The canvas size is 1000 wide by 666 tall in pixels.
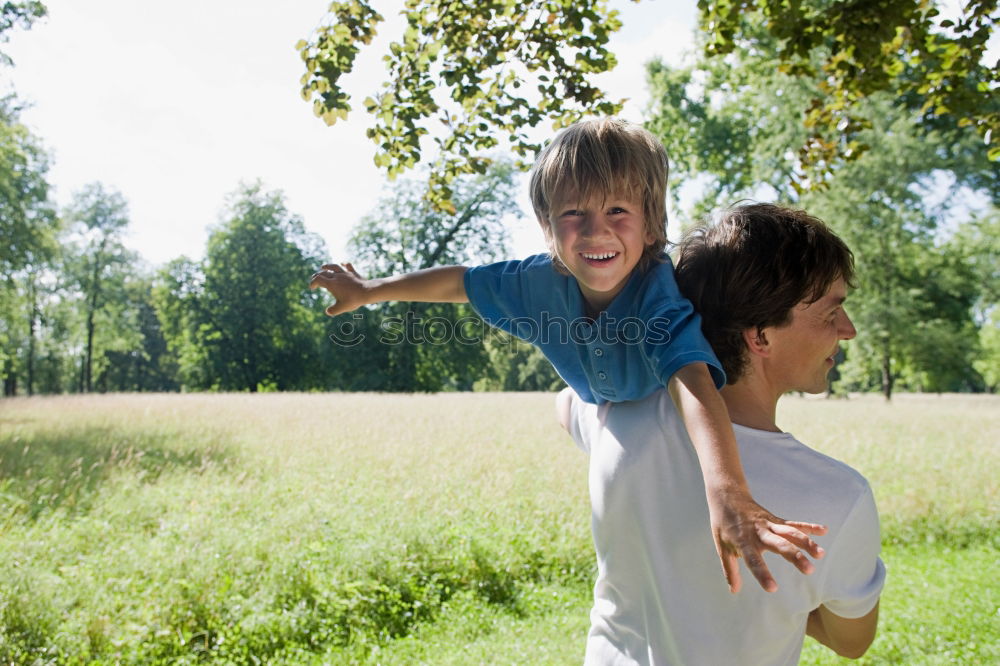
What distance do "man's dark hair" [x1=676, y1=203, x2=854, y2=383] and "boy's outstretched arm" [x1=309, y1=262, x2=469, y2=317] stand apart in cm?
87

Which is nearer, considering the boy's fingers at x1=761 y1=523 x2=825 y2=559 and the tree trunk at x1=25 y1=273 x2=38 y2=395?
the boy's fingers at x1=761 y1=523 x2=825 y2=559

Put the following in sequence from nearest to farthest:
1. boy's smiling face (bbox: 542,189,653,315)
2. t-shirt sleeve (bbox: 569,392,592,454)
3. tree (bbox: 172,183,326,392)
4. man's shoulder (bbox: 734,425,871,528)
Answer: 1. man's shoulder (bbox: 734,425,871,528)
2. t-shirt sleeve (bbox: 569,392,592,454)
3. boy's smiling face (bbox: 542,189,653,315)
4. tree (bbox: 172,183,326,392)

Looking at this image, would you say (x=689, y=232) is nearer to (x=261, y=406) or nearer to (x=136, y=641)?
(x=136, y=641)

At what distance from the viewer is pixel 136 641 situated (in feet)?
13.7

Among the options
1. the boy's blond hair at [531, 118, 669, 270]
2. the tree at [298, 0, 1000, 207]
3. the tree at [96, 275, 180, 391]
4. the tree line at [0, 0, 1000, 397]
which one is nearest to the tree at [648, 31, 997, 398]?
the tree line at [0, 0, 1000, 397]

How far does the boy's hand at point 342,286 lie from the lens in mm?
2244

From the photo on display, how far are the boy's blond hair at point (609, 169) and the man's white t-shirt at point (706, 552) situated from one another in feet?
2.28

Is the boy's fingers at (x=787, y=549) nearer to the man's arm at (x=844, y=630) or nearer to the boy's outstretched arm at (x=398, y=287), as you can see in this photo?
the man's arm at (x=844, y=630)

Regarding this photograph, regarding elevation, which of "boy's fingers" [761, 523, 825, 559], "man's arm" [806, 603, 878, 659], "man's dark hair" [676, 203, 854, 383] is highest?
"man's dark hair" [676, 203, 854, 383]

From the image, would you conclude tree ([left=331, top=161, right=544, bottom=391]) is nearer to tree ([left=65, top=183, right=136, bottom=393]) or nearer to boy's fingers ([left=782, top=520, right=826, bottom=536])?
tree ([left=65, top=183, right=136, bottom=393])

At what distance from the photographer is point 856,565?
128cm

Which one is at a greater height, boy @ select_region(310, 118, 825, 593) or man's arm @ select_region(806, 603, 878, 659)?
boy @ select_region(310, 118, 825, 593)

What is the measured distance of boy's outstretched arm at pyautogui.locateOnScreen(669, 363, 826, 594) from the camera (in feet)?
3.63

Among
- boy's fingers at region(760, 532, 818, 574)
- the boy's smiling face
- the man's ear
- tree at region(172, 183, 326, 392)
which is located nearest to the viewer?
boy's fingers at region(760, 532, 818, 574)
